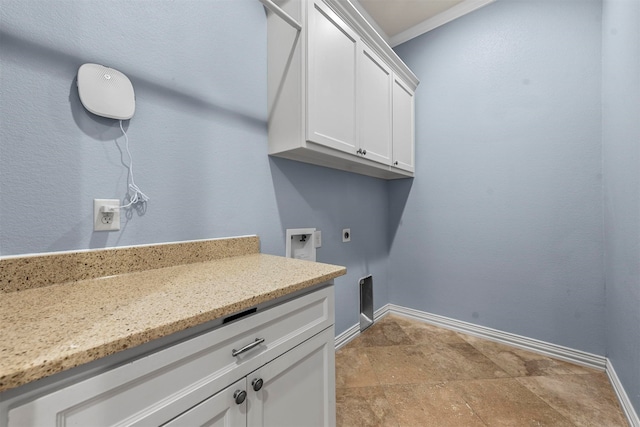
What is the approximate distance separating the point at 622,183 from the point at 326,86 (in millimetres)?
1642

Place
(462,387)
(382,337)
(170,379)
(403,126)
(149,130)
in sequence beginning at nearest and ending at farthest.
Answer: (170,379) < (149,130) < (462,387) < (382,337) < (403,126)

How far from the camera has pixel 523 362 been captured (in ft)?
5.57

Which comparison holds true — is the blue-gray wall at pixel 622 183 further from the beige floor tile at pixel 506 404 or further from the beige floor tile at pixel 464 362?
the beige floor tile at pixel 464 362

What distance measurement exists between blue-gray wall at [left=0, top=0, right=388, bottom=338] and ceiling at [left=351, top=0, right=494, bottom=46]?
1.35 m

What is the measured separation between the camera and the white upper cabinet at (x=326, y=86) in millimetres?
1250

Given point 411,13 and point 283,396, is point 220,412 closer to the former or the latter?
Result: point 283,396

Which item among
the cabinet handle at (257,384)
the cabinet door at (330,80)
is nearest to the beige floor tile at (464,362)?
the cabinet handle at (257,384)

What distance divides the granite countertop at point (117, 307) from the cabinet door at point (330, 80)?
2.50 ft

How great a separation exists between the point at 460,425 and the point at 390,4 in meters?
2.98

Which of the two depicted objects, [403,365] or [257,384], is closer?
[257,384]

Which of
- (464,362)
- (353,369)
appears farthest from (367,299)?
(464,362)

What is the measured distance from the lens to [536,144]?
5.95 ft

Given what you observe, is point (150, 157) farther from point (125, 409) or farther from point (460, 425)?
point (460, 425)

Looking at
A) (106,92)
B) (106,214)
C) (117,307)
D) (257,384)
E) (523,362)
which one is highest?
(106,92)
